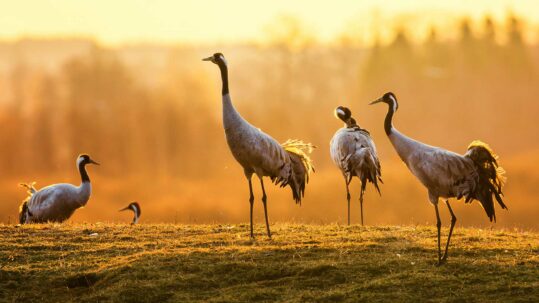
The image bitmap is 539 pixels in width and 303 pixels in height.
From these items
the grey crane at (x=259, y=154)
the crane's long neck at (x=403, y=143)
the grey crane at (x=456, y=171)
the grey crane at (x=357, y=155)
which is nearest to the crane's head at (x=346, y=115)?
the grey crane at (x=357, y=155)

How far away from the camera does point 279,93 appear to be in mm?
Answer: 82812

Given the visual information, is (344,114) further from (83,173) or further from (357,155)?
(83,173)

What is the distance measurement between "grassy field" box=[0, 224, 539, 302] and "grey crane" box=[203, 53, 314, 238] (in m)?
1.28

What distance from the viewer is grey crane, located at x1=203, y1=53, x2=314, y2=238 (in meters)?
16.5

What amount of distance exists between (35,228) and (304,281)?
776 centimetres

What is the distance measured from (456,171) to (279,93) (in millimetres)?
68740

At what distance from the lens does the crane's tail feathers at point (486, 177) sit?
14.5m

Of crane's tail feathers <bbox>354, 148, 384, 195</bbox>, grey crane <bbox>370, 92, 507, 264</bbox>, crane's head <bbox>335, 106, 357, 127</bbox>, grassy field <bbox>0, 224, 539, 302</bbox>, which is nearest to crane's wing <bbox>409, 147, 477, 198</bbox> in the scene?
grey crane <bbox>370, 92, 507, 264</bbox>

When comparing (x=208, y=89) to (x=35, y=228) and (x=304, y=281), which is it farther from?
(x=304, y=281)

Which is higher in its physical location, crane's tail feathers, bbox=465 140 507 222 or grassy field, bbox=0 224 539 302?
crane's tail feathers, bbox=465 140 507 222

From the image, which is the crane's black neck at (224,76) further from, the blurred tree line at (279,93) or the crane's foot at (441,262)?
the blurred tree line at (279,93)

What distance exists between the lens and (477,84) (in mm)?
92250

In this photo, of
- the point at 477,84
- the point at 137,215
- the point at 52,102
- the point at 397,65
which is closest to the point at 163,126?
the point at 52,102

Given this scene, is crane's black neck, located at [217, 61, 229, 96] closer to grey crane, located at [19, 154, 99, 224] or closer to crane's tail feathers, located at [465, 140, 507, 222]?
crane's tail feathers, located at [465, 140, 507, 222]
